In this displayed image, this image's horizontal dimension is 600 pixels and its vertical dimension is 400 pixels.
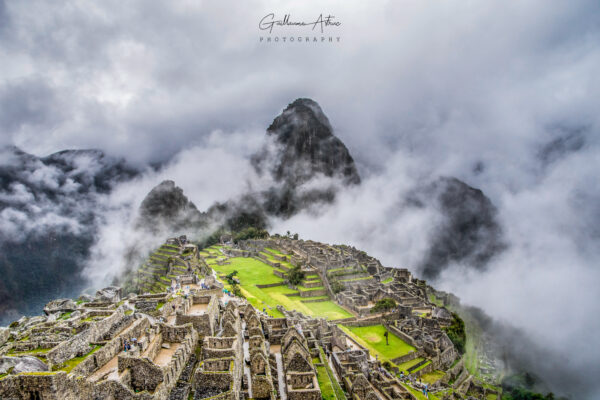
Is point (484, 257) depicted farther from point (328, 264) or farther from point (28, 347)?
point (28, 347)

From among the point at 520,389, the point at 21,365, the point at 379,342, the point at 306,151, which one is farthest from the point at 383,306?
the point at 306,151

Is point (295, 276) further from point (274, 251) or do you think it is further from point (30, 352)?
point (30, 352)

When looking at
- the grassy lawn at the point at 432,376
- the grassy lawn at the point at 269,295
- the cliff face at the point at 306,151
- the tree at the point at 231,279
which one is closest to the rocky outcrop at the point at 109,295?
the grassy lawn at the point at 269,295

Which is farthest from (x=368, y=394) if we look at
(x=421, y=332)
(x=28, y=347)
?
(x=421, y=332)

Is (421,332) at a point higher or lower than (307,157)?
lower

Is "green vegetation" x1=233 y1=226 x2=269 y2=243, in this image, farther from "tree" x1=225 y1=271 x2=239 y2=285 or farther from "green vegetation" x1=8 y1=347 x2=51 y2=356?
"green vegetation" x1=8 y1=347 x2=51 y2=356

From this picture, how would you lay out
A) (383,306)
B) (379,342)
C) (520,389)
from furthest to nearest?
(383,306)
(520,389)
(379,342)

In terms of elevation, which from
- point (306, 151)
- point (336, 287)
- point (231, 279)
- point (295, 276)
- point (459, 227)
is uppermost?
point (306, 151)
